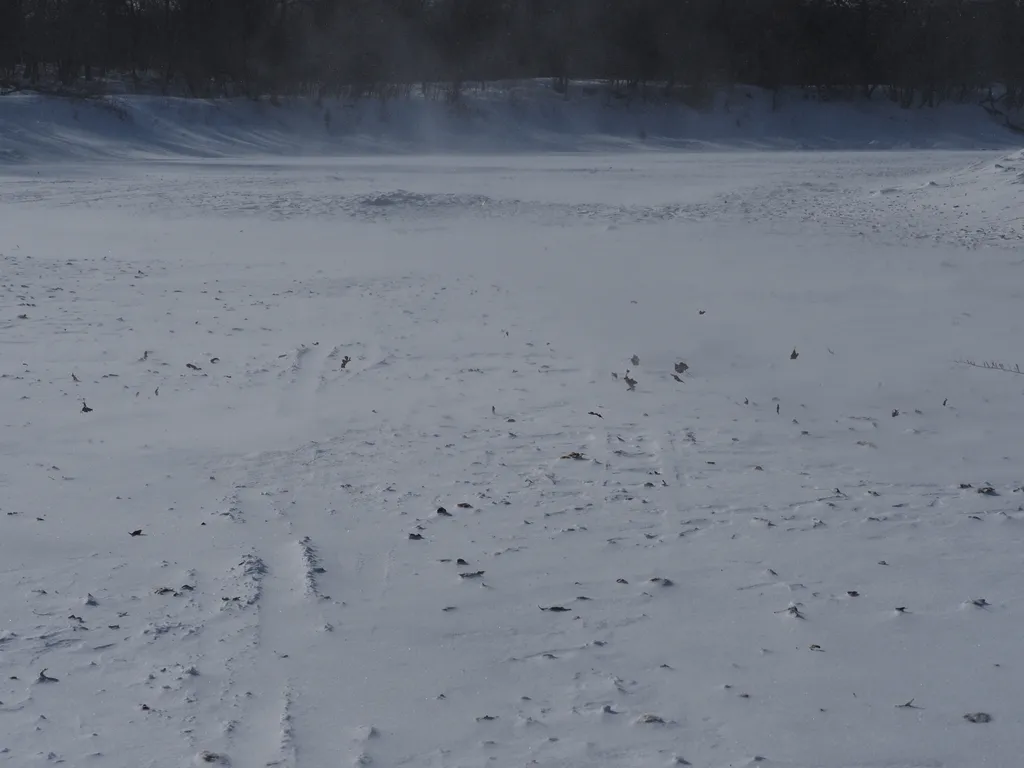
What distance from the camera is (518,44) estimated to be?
164 ft

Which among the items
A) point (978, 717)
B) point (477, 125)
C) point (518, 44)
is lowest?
point (978, 717)

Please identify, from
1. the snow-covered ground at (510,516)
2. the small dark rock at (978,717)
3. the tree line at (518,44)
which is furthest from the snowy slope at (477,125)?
the small dark rock at (978,717)

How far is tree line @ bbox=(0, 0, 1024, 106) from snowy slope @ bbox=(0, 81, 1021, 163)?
75.0 inches

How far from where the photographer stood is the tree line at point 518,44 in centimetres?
4431

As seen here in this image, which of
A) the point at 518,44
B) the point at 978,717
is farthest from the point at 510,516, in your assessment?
the point at 518,44

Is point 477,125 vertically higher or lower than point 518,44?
lower

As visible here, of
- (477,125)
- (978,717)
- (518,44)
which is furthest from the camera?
(518,44)

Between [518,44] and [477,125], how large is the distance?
444 inches

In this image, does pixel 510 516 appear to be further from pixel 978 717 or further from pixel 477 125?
pixel 477 125

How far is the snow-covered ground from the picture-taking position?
3.80 metres

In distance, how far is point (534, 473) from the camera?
630 centimetres

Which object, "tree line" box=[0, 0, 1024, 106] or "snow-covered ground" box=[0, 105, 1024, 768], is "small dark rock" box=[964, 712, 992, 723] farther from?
"tree line" box=[0, 0, 1024, 106]

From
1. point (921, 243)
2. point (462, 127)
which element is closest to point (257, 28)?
point (462, 127)

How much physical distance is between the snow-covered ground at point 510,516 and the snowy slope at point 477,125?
20.4 metres
